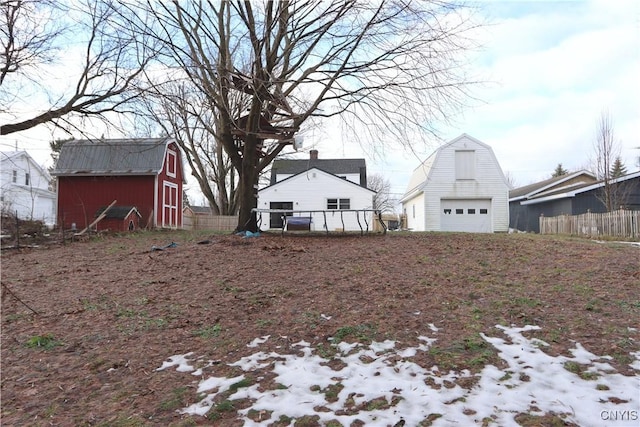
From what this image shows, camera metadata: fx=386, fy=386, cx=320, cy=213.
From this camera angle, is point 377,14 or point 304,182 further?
point 304,182

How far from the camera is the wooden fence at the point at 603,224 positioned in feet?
44.0

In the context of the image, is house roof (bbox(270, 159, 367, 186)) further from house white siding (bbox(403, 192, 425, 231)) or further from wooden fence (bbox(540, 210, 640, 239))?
wooden fence (bbox(540, 210, 640, 239))

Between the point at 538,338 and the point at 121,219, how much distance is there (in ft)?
55.2

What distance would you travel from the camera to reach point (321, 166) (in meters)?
28.4

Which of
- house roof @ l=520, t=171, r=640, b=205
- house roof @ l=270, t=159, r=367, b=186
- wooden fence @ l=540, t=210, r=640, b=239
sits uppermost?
house roof @ l=270, t=159, r=367, b=186

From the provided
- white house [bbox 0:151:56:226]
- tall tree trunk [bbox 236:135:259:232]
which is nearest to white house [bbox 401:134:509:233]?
tall tree trunk [bbox 236:135:259:232]

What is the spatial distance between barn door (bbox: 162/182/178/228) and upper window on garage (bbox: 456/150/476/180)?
1533cm

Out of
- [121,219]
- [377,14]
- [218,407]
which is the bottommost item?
[218,407]

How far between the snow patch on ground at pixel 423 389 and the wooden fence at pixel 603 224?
13204 mm

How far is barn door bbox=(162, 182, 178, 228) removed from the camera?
67.0 feet

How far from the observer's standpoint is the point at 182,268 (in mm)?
6871

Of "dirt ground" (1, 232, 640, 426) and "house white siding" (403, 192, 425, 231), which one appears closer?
"dirt ground" (1, 232, 640, 426)

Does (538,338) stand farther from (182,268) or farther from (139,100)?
(139,100)

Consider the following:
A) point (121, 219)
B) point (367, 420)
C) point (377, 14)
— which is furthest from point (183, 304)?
point (121, 219)
